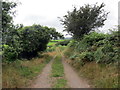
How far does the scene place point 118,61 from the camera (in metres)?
6.79

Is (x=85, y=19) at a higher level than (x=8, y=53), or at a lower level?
higher

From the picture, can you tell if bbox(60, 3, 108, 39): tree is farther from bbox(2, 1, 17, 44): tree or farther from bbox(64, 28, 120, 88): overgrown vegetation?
bbox(2, 1, 17, 44): tree

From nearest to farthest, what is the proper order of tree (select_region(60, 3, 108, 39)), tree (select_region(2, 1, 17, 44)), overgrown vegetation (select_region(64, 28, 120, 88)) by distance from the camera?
1. overgrown vegetation (select_region(64, 28, 120, 88))
2. tree (select_region(2, 1, 17, 44))
3. tree (select_region(60, 3, 108, 39))

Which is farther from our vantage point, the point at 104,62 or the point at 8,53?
the point at 8,53

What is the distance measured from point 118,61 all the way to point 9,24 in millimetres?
8208

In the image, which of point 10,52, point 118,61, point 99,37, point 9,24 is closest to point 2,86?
point 10,52

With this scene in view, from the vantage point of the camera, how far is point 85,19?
17.9 m

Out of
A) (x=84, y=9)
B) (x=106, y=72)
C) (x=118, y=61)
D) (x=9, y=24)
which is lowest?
(x=106, y=72)

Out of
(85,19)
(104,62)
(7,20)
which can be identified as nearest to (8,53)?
(7,20)

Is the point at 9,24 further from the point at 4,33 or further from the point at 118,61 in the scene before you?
the point at 118,61

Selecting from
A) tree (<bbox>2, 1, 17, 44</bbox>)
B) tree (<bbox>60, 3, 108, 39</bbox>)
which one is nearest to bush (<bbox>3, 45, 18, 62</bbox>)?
tree (<bbox>2, 1, 17, 44</bbox>)

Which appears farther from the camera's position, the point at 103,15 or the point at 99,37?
the point at 103,15

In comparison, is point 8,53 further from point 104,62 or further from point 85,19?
point 85,19

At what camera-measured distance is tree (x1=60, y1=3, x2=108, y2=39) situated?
18.0 metres
